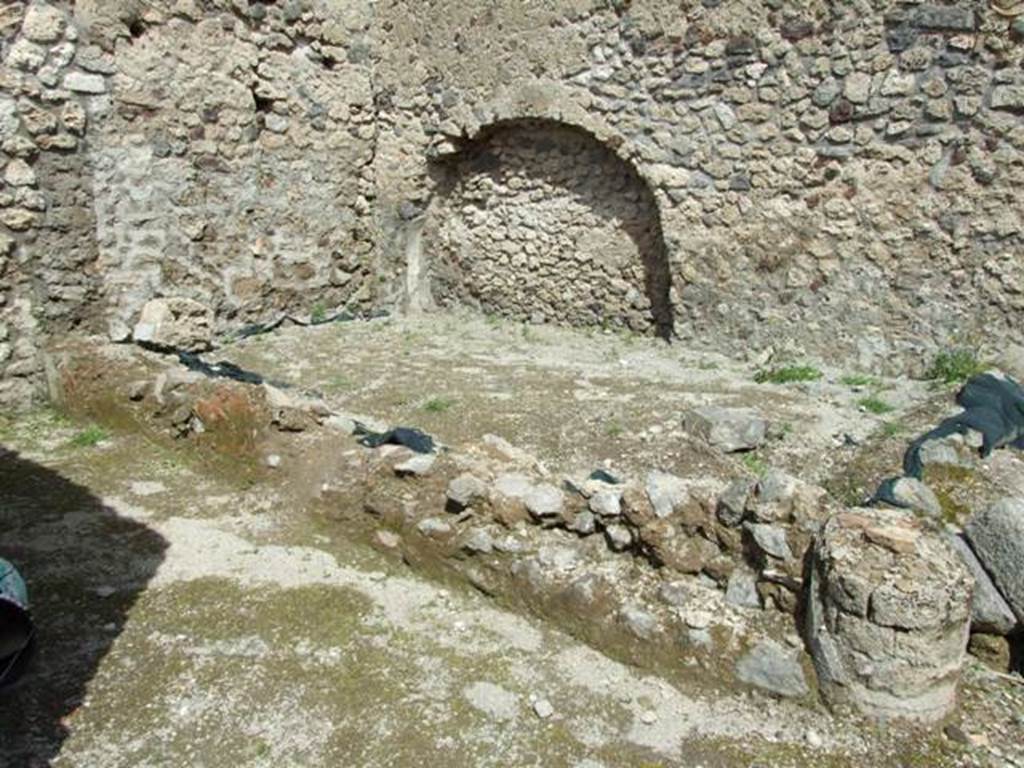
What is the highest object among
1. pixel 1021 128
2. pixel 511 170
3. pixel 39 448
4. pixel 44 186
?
pixel 1021 128

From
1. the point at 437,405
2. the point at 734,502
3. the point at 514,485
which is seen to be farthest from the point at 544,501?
the point at 437,405

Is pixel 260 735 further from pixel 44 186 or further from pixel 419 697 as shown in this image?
pixel 44 186

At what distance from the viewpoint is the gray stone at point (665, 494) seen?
3426 millimetres

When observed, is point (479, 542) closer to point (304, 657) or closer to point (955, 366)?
point (304, 657)

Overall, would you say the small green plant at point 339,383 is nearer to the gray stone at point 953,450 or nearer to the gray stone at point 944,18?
the gray stone at point 953,450

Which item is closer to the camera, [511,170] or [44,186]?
[44,186]

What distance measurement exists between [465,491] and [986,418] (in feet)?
11.1

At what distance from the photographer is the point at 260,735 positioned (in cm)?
285

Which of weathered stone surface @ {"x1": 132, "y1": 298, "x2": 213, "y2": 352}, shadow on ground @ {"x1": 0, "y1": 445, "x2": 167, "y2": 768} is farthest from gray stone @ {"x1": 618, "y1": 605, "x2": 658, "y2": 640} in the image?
weathered stone surface @ {"x1": 132, "y1": 298, "x2": 213, "y2": 352}

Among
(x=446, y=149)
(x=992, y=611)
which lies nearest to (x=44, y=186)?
(x=446, y=149)

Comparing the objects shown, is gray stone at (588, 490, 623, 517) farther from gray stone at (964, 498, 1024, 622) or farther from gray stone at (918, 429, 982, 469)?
gray stone at (918, 429, 982, 469)

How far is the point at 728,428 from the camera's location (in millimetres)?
5500

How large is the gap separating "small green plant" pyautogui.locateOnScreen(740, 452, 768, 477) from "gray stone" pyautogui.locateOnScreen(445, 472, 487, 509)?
7.04ft

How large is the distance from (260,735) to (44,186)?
15.8 feet
